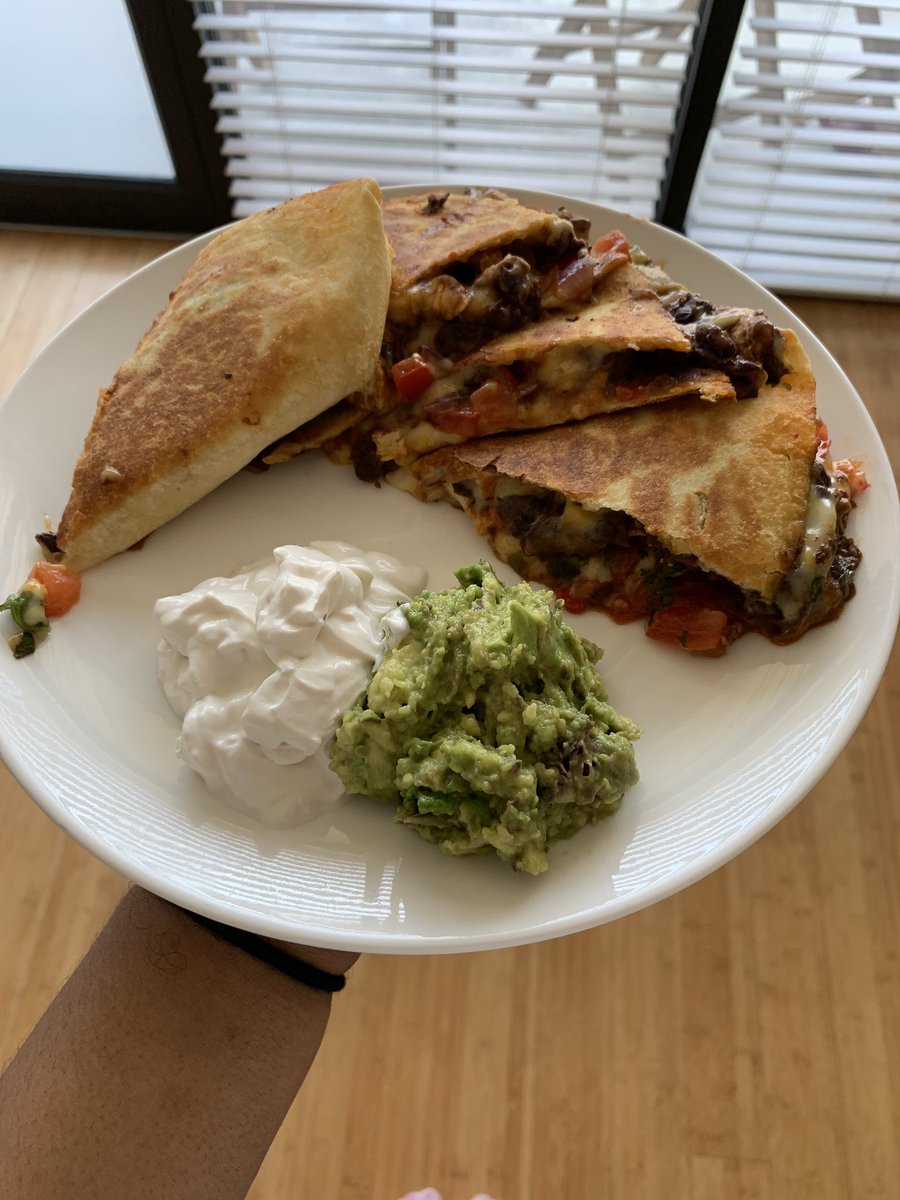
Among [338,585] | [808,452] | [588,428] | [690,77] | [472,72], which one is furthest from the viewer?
[472,72]

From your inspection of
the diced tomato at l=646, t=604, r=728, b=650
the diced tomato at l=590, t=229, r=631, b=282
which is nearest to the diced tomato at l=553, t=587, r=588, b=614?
the diced tomato at l=646, t=604, r=728, b=650

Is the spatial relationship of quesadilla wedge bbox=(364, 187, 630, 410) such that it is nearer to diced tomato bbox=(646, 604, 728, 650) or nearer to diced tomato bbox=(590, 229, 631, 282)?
diced tomato bbox=(590, 229, 631, 282)

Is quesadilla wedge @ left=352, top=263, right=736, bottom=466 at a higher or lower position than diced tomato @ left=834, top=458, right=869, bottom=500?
higher

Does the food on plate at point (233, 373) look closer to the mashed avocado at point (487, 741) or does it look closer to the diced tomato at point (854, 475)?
the mashed avocado at point (487, 741)

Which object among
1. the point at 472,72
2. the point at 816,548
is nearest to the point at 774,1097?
the point at 816,548

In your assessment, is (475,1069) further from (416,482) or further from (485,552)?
(416,482)

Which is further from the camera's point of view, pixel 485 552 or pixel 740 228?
pixel 740 228

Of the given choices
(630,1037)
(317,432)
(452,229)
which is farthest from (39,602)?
(630,1037)
